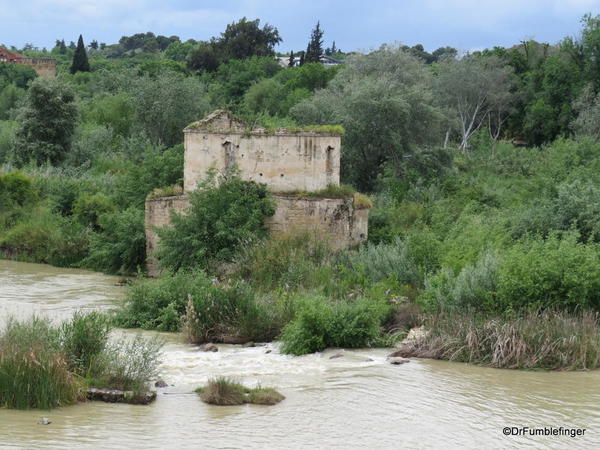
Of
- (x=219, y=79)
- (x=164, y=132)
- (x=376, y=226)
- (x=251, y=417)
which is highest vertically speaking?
(x=219, y=79)

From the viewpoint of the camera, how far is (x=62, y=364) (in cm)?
1295

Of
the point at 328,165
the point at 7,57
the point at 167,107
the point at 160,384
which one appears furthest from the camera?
the point at 7,57

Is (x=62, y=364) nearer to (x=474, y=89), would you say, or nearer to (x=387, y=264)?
(x=387, y=264)

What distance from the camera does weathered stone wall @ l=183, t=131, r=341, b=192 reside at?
24906 mm

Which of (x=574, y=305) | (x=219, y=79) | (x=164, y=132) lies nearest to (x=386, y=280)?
(x=574, y=305)

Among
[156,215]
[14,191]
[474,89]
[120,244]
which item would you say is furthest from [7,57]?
[156,215]

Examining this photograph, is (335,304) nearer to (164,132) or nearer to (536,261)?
(536,261)

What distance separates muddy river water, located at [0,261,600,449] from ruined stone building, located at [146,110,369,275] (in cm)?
748

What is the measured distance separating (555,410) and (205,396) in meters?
5.13

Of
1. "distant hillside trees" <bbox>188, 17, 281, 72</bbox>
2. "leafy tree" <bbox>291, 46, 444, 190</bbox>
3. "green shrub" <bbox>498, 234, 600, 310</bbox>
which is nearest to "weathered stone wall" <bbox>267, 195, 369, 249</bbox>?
"green shrub" <bbox>498, 234, 600, 310</bbox>

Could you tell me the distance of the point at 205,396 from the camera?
13523mm

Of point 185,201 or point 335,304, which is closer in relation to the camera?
point 335,304

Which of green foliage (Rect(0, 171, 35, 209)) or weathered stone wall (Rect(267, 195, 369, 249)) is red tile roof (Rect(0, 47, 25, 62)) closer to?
green foliage (Rect(0, 171, 35, 209))

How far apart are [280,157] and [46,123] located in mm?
20171
